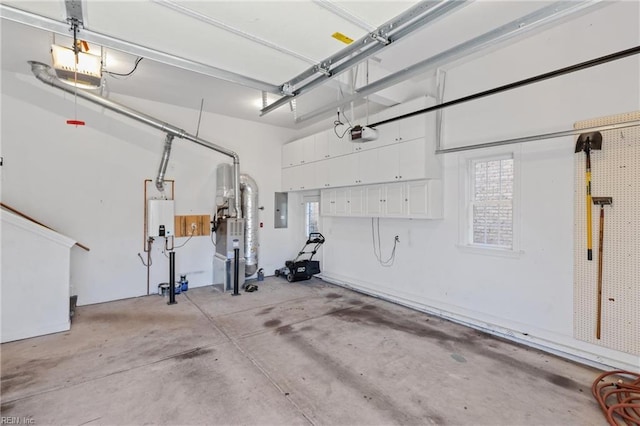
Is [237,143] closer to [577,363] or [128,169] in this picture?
[128,169]

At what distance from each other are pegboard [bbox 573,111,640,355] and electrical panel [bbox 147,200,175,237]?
18.3ft

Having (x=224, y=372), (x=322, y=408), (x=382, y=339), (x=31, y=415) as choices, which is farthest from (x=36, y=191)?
(x=382, y=339)

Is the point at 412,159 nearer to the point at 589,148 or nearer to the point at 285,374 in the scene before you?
the point at 589,148

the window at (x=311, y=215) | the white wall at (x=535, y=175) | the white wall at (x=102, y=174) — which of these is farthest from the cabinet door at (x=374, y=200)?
the white wall at (x=102, y=174)

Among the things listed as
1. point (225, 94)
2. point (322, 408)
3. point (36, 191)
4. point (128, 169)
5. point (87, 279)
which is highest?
point (225, 94)

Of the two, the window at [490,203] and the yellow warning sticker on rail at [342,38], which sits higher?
the yellow warning sticker on rail at [342,38]

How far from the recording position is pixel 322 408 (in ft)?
7.70

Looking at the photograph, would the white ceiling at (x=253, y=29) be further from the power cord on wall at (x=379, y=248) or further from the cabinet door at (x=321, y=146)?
the power cord on wall at (x=379, y=248)

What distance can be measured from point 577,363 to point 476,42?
319 centimetres

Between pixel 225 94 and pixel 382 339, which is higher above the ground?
pixel 225 94

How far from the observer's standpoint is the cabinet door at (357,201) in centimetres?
514

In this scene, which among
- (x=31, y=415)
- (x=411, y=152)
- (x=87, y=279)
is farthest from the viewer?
(x=87, y=279)

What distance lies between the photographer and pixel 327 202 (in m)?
5.95

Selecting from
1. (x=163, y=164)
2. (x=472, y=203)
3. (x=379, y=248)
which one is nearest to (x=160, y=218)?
(x=163, y=164)
